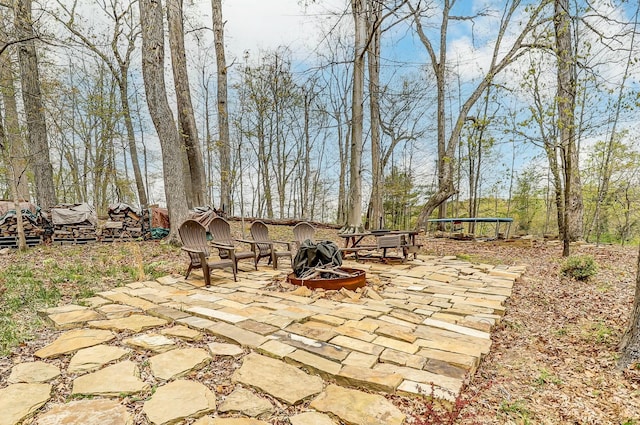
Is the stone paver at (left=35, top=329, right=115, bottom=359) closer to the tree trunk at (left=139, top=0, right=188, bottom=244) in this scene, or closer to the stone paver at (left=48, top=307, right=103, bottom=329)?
the stone paver at (left=48, top=307, right=103, bottom=329)

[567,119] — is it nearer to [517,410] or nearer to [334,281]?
[334,281]

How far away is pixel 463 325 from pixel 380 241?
2920 millimetres

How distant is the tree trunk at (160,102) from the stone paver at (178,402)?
5.63m

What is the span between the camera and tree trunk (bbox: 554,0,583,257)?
6.29 metres

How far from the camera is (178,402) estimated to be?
175cm

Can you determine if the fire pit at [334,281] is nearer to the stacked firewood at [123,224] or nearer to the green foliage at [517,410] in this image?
the green foliage at [517,410]

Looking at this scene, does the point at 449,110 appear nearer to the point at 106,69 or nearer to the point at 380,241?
the point at 380,241

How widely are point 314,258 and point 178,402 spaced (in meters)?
2.95

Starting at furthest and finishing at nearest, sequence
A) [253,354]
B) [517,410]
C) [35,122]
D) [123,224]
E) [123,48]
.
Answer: [123,48]
[123,224]
[35,122]
[253,354]
[517,410]

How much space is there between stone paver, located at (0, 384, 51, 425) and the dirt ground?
41 cm

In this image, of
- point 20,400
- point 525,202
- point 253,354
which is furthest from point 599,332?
point 525,202

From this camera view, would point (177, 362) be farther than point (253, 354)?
No

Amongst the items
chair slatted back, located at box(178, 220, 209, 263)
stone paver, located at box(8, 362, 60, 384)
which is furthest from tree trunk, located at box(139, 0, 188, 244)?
stone paver, located at box(8, 362, 60, 384)

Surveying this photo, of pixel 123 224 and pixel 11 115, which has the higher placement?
pixel 11 115
